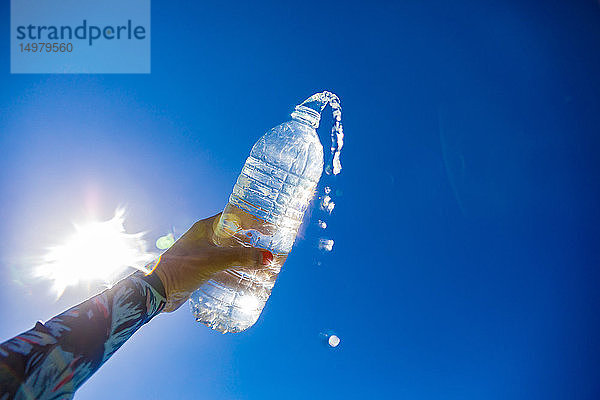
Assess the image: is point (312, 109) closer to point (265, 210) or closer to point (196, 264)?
point (265, 210)

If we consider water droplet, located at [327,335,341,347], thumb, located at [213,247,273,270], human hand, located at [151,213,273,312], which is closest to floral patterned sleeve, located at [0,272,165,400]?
human hand, located at [151,213,273,312]

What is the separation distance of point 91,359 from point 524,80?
6.76 feet

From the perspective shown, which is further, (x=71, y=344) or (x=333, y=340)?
(x=333, y=340)

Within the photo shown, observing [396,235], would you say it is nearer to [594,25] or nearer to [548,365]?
[548,365]

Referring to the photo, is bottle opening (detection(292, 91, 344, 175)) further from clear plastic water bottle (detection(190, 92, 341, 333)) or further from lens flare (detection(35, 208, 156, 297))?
lens flare (detection(35, 208, 156, 297))

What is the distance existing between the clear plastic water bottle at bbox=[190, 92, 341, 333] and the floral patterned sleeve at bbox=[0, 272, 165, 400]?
501 mm

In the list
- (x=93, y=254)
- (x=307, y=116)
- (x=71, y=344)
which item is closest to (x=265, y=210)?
(x=307, y=116)

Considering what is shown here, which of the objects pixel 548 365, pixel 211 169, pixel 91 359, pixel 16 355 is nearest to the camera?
pixel 16 355

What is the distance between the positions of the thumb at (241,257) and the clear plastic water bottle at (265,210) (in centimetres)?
26

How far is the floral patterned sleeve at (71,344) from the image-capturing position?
679mm

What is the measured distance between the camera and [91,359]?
852 mm

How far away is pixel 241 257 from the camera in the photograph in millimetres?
1221

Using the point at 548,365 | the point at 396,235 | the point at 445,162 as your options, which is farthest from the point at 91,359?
the point at 548,365

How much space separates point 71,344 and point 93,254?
1.16 m
